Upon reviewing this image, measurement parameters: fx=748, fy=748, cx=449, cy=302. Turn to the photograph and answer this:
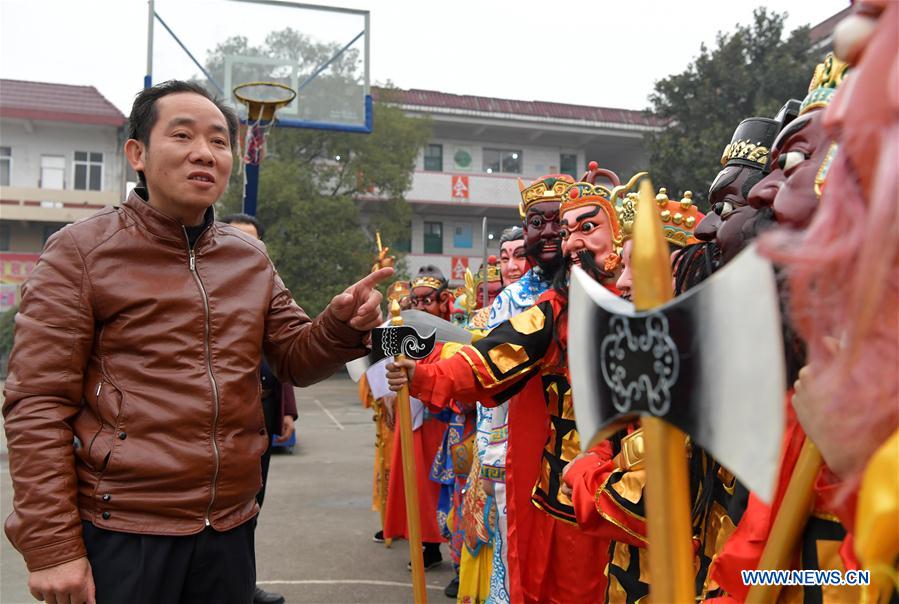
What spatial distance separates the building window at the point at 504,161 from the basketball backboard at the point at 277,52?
1603 cm

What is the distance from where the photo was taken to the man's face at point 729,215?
6.09 ft

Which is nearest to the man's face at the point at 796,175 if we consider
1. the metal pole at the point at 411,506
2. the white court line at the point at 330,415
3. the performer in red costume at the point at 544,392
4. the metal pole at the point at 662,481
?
the metal pole at the point at 662,481

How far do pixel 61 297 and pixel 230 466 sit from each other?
24.7 inches

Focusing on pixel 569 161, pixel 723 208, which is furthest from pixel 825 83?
pixel 569 161

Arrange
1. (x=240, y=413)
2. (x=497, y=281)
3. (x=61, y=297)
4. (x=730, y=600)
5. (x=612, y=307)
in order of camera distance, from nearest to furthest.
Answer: (x=612, y=307) < (x=730, y=600) < (x=61, y=297) < (x=240, y=413) < (x=497, y=281)

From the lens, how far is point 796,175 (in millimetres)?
1471

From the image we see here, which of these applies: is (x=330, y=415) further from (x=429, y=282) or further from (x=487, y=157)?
(x=487, y=157)

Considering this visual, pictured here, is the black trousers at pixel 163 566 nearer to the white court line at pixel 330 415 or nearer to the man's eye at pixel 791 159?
the man's eye at pixel 791 159

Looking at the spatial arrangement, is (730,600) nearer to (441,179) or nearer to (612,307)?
(612,307)

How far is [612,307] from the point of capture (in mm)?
1017

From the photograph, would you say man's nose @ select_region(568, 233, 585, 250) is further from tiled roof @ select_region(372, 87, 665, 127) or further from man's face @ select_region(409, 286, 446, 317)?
tiled roof @ select_region(372, 87, 665, 127)

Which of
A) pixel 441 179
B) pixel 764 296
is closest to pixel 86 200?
pixel 441 179

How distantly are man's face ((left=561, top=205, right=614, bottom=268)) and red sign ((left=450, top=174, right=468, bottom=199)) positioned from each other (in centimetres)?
2136

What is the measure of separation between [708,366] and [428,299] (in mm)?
5036
